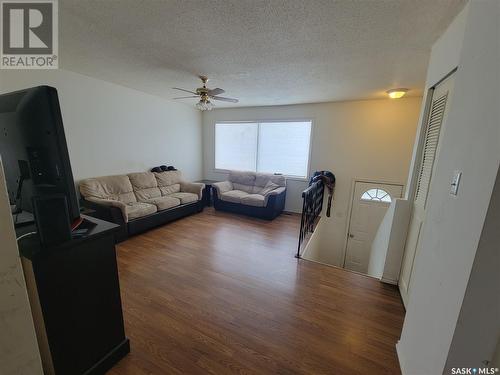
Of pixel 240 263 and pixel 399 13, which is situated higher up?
pixel 399 13

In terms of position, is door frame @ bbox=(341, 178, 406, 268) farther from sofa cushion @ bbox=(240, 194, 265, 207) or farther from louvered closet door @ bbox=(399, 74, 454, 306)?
louvered closet door @ bbox=(399, 74, 454, 306)

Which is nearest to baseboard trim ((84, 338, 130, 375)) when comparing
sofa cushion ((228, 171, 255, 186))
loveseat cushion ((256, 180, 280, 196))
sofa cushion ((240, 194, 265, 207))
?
sofa cushion ((240, 194, 265, 207))

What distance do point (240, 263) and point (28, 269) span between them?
6.88 feet

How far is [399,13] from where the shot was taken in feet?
5.22

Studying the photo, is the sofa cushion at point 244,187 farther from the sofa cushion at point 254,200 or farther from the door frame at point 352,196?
the door frame at point 352,196

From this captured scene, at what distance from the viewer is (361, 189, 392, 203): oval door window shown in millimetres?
4309

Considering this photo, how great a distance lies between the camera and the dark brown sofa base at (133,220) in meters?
3.21

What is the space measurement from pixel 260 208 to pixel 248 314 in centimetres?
271

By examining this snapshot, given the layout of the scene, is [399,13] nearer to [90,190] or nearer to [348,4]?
[348,4]

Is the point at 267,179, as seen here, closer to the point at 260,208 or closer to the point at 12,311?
the point at 260,208

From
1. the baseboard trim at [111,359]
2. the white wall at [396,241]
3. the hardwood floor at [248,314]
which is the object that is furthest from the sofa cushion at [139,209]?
the white wall at [396,241]

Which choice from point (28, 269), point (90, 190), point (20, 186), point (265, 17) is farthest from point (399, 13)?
point (90, 190)

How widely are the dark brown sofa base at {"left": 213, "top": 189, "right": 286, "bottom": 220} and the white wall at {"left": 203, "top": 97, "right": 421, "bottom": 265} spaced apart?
506 mm
